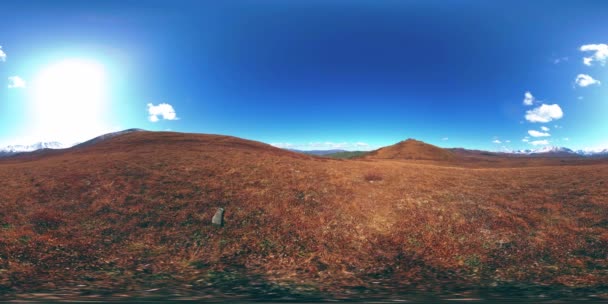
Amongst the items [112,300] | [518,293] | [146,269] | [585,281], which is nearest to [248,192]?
[146,269]

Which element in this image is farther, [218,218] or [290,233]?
[218,218]

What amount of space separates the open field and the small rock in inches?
17.7

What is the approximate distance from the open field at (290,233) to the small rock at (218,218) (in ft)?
1.47

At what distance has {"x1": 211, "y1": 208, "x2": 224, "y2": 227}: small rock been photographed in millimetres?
21219

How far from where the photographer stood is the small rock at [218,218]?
21.2m

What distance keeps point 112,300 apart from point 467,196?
29.1 metres

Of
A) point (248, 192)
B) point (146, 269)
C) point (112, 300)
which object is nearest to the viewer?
point (112, 300)

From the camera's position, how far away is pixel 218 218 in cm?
2152

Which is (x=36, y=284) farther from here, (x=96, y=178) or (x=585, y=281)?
(x=585, y=281)

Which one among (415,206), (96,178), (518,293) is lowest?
(518,293)

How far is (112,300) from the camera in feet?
35.0

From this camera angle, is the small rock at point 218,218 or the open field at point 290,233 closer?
the open field at point 290,233

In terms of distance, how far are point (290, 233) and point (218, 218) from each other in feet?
18.5

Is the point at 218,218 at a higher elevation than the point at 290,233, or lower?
higher
